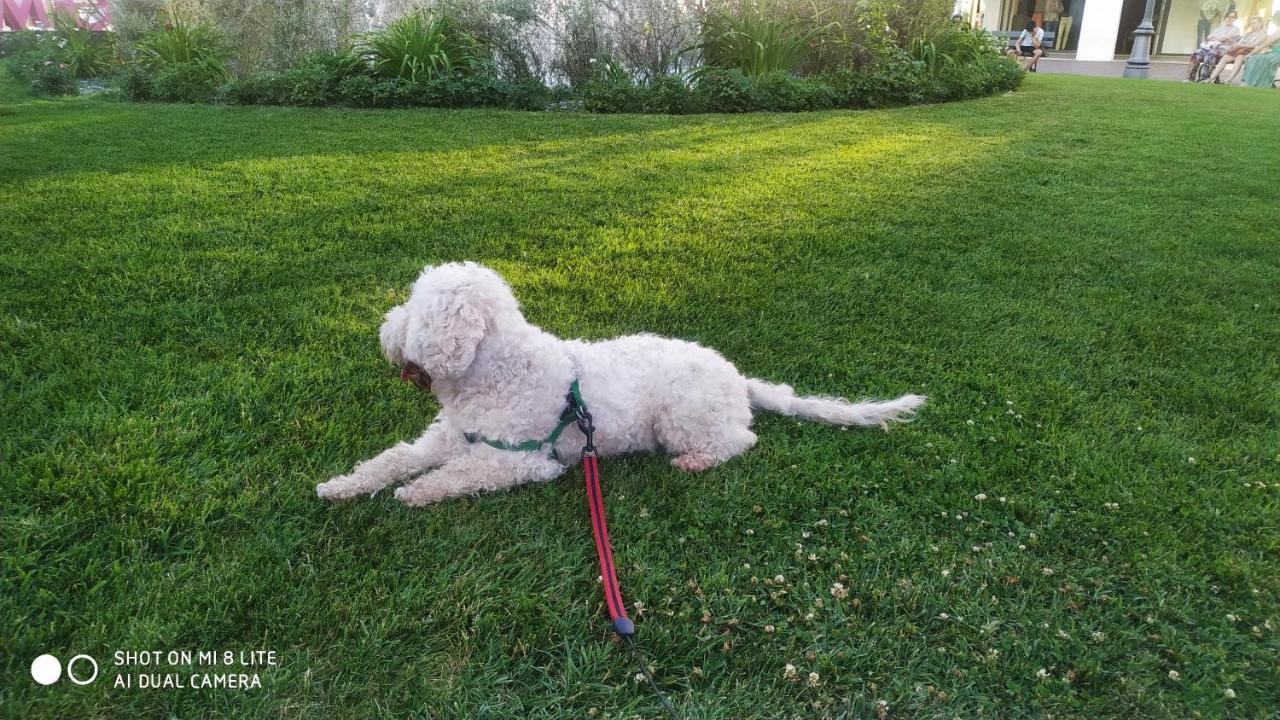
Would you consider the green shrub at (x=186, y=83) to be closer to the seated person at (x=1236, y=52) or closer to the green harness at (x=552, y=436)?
the green harness at (x=552, y=436)

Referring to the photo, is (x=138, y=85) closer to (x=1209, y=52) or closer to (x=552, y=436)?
(x=552, y=436)

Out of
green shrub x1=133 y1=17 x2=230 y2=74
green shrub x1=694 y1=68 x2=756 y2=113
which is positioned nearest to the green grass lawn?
green shrub x1=694 y1=68 x2=756 y2=113

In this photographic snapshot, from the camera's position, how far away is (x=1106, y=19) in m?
25.5

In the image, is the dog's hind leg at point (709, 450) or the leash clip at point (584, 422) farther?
the dog's hind leg at point (709, 450)

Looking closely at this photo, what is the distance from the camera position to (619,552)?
2654 mm

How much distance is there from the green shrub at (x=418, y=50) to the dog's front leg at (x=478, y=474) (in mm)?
9732

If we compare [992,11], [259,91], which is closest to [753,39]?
[259,91]

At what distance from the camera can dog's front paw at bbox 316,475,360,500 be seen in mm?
2807

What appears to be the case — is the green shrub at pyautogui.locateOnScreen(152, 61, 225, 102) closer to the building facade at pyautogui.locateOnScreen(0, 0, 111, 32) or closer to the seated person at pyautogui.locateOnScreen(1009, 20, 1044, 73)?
the building facade at pyautogui.locateOnScreen(0, 0, 111, 32)

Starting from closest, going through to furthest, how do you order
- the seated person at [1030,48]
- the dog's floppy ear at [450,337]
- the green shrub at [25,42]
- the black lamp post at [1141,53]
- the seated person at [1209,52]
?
the dog's floppy ear at [450,337] → the green shrub at [25,42] → the seated person at [1209,52] → the black lamp post at [1141,53] → the seated person at [1030,48]

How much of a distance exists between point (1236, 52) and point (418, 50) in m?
20.1

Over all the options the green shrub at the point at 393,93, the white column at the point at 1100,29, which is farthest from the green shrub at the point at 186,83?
the white column at the point at 1100,29

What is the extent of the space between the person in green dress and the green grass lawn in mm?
14436

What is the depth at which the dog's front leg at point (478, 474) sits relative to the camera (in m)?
2.83
